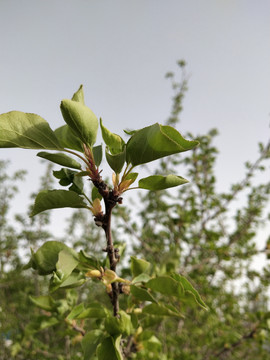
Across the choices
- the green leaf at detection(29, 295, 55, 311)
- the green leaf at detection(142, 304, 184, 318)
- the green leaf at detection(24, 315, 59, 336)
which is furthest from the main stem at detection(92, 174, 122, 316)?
the green leaf at detection(24, 315, 59, 336)

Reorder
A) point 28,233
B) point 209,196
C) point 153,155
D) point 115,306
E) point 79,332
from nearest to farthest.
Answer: point 153,155 < point 115,306 < point 79,332 < point 209,196 < point 28,233

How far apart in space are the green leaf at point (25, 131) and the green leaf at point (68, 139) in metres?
0.05

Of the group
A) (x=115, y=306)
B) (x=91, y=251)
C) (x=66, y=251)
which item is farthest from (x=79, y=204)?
(x=91, y=251)

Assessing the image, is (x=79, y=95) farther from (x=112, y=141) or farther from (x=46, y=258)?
(x=46, y=258)

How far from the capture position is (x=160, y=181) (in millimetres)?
774

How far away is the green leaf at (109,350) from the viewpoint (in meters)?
0.77

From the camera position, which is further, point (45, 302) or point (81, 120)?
point (45, 302)

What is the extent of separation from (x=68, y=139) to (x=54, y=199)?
0.19 metres

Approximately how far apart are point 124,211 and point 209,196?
1.02 metres

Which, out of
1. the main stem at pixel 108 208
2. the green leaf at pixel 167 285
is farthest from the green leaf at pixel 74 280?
the green leaf at pixel 167 285

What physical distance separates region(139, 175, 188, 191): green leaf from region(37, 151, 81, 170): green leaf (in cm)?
21

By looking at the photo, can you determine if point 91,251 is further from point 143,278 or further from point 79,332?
point 143,278

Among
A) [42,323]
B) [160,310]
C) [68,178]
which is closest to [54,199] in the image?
[68,178]

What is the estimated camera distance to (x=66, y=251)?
0.80 m
